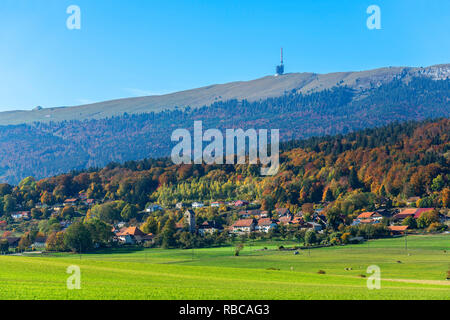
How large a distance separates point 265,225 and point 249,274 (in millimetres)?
87916

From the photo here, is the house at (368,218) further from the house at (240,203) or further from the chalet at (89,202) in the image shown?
the chalet at (89,202)

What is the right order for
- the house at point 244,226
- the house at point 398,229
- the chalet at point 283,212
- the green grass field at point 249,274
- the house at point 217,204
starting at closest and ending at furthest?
1. the green grass field at point 249,274
2. the house at point 398,229
3. the house at point 244,226
4. the chalet at point 283,212
5. the house at point 217,204

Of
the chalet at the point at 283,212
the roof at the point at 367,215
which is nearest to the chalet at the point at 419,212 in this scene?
the roof at the point at 367,215

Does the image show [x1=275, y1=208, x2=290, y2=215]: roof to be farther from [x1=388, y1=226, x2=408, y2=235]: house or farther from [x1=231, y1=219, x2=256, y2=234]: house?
[x1=388, y1=226, x2=408, y2=235]: house

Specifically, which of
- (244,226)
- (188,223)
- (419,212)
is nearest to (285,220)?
(244,226)

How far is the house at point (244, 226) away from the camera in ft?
429

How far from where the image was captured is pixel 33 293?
23.9m

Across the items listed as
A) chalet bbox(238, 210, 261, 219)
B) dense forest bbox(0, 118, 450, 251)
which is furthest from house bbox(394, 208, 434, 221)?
chalet bbox(238, 210, 261, 219)

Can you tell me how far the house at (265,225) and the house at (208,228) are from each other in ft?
29.8

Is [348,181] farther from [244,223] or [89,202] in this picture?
[89,202]

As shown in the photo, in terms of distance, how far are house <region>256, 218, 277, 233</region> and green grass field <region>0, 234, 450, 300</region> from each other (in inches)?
920

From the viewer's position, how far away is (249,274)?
1766 inches

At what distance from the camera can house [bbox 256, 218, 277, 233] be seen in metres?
128
